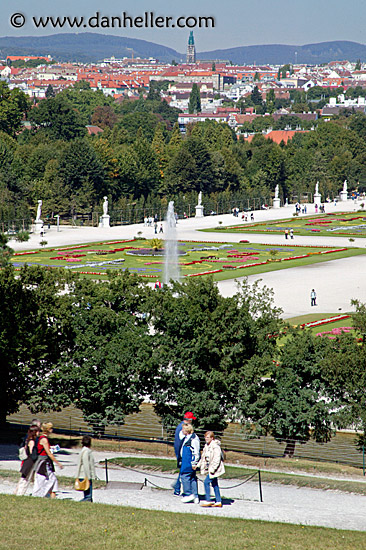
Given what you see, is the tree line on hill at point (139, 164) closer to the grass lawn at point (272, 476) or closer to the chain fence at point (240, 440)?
the chain fence at point (240, 440)

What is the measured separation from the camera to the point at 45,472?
13.7m

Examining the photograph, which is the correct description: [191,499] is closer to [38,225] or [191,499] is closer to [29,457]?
[29,457]

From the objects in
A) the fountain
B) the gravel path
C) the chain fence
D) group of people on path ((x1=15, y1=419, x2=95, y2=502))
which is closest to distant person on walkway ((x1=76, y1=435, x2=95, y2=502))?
group of people on path ((x1=15, y1=419, x2=95, y2=502))

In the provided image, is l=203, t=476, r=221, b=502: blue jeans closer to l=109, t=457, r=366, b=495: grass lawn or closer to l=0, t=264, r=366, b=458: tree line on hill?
l=109, t=457, r=366, b=495: grass lawn

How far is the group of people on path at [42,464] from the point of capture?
1339cm

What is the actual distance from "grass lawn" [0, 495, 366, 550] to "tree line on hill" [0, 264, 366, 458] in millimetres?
8587

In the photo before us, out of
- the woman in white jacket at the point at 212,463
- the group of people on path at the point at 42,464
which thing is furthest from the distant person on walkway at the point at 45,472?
the woman in white jacket at the point at 212,463

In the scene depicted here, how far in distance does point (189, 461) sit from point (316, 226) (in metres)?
71.0

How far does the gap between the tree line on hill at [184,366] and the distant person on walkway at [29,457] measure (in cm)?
840

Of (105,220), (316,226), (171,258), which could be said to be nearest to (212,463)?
(171,258)

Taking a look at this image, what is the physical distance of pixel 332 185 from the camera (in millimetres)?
117000

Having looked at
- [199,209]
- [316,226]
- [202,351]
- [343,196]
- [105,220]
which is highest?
[343,196]

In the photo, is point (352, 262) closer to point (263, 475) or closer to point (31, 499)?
point (263, 475)

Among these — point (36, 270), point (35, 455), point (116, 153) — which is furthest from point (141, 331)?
point (116, 153)
